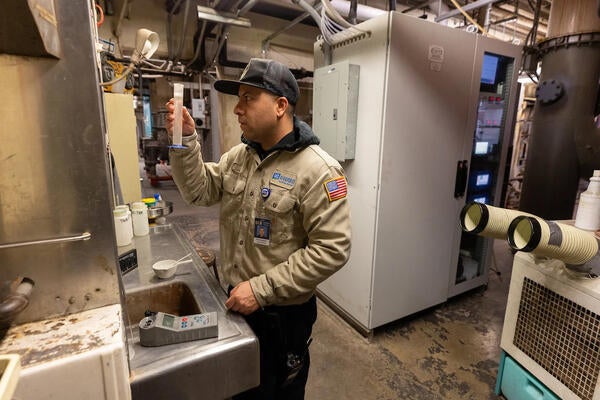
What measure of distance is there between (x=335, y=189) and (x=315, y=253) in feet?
0.72

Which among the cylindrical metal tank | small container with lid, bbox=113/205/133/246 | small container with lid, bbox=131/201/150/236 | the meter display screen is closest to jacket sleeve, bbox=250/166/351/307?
the meter display screen

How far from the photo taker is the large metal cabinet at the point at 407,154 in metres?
1.87

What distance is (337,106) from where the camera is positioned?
204 cm

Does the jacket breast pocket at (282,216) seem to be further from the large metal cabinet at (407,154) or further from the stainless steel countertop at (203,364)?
the large metal cabinet at (407,154)

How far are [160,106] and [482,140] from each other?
18.6 ft

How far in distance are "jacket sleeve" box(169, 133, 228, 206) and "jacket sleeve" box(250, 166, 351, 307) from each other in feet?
1.35

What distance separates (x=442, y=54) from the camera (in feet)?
6.49

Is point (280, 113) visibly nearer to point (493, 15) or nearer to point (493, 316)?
point (493, 316)

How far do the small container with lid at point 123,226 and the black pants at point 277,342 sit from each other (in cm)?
70

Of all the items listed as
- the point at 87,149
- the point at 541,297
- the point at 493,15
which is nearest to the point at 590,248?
the point at 541,297

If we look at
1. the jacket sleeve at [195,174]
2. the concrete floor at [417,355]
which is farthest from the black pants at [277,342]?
the concrete floor at [417,355]

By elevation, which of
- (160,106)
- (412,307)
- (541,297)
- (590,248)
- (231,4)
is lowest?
(412,307)

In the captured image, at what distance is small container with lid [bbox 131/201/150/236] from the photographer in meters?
1.62

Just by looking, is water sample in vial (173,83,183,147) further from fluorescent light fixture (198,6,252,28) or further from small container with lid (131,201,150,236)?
fluorescent light fixture (198,6,252,28)
